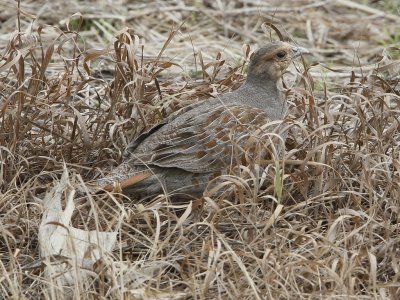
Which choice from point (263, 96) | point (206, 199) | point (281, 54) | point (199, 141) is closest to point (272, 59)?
point (281, 54)

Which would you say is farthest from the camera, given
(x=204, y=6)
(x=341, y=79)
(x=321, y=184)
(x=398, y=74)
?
(x=204, y=6)

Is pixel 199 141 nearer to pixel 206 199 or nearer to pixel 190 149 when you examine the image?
pixel 190 149

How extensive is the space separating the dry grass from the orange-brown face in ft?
0.53

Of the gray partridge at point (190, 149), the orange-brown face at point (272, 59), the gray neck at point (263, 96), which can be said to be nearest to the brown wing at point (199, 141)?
the gray partridge at point (190, 149)

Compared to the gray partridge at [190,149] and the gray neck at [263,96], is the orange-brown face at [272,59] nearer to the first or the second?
the gray neck at [263,96]

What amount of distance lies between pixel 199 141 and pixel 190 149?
0.06 m

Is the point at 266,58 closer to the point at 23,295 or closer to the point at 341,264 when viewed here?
the point at 341,264

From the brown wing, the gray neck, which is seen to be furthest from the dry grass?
the brown wing

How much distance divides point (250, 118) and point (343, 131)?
0.50 metres

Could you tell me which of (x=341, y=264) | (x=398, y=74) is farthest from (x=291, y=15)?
(x=341, y=264)

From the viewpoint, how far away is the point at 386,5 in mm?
9031

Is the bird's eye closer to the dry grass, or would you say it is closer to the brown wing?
the dry grass

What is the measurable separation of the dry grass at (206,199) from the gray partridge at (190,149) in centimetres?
14

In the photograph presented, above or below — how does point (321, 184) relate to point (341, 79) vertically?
above
